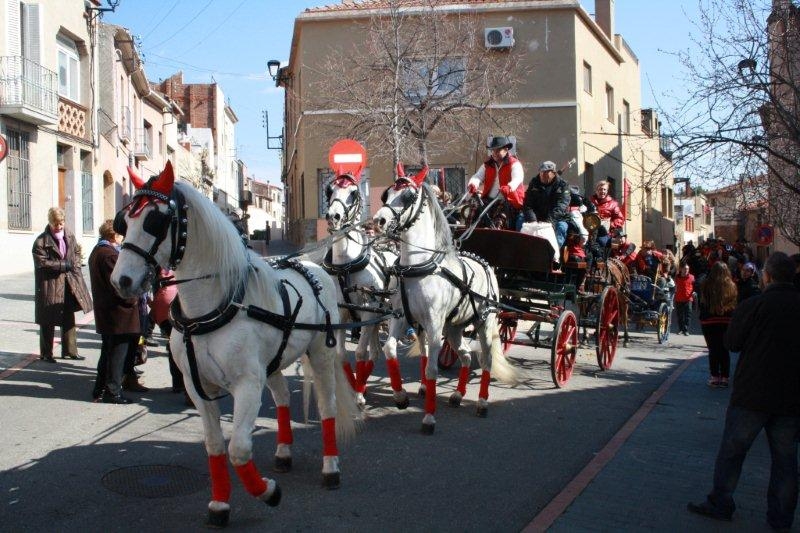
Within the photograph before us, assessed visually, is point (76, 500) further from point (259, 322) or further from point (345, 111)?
point (345, 111)

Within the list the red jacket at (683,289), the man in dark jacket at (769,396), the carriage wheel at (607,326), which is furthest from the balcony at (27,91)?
the man in dark jacket at (769,396)

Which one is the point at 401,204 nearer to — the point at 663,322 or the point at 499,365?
the point at 499,365

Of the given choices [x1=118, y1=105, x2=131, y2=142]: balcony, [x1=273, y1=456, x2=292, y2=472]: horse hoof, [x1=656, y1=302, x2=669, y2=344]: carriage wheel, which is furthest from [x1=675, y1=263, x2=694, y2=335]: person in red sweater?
[x1=118, y1=105, x2=131, y2=142]: balcony

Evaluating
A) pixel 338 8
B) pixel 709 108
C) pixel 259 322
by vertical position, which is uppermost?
pixel 338 8

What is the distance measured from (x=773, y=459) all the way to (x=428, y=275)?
358 centimetres

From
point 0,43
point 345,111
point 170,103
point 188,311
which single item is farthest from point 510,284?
point 170,103

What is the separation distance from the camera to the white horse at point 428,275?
24.9 feet

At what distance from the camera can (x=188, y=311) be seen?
475 cm

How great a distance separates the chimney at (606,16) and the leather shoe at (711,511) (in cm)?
2937

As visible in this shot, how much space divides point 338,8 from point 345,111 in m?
5.00

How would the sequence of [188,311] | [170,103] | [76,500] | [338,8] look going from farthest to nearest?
[170,103], [338,8], [76,500], [188,311]

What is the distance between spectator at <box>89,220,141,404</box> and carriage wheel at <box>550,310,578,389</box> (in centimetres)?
485

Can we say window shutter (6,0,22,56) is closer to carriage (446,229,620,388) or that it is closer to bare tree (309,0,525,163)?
bare tree (309,0,525,163)

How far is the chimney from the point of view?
31.9 metres
